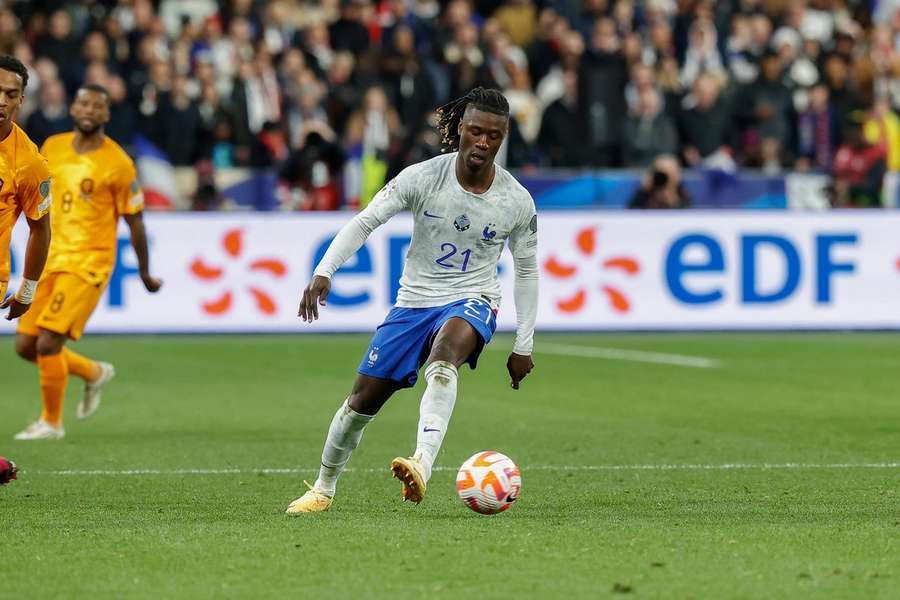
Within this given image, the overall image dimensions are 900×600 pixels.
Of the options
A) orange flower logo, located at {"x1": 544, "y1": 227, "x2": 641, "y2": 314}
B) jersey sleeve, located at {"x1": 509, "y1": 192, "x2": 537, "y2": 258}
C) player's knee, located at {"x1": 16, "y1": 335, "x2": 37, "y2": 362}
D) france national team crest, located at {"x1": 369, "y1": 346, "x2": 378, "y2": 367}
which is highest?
jersey sleeve, located at {"x1": 509, "y1": 192, "x2": 537, "y2": 258}

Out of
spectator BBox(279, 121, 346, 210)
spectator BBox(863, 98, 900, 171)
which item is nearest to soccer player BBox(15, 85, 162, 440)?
spectator BBox(279, 121, 346, 210)

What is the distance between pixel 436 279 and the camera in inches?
325

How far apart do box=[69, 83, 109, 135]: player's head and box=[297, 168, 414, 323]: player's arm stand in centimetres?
397

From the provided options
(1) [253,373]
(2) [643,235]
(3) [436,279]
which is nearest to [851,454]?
(3) [436,279]

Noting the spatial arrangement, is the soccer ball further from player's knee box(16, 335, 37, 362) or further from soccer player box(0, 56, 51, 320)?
player's knee box(16, 335, 37, 362)

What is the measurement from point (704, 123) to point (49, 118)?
7.89m

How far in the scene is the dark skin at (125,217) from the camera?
454 inches

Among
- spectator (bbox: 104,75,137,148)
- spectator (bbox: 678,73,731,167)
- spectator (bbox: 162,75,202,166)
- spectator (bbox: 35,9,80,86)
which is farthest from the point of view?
spectator (bbox: 678,73,731,167)

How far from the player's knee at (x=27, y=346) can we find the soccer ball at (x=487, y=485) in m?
5.09

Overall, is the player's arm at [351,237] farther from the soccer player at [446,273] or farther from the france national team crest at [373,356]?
the france national team crest at [373,356]

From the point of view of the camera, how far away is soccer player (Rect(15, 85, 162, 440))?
11.7 m

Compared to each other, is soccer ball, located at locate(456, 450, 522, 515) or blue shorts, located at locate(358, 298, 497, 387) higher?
blue shorts, located at locate(358, 298, 497, 387)

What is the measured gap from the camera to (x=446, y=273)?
825cm

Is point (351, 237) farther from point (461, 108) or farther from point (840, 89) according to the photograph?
point (840, 89)
